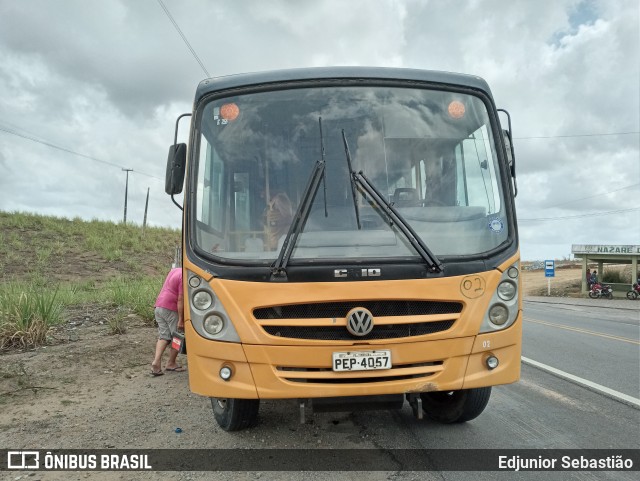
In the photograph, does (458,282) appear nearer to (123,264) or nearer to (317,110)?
(317,110)

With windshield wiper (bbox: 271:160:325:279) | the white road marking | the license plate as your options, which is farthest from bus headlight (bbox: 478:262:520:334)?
the white road marking

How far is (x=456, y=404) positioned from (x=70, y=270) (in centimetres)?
2159

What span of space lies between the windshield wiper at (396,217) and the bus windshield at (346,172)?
0.03 m

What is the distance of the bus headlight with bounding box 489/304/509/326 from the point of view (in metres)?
3.64

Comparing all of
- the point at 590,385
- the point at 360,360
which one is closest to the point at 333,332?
the point at 360,360

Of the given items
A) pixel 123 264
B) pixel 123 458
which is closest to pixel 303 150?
pixel 123 458

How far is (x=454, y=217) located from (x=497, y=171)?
588 mm

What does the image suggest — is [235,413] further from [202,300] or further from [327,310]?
[327,310]

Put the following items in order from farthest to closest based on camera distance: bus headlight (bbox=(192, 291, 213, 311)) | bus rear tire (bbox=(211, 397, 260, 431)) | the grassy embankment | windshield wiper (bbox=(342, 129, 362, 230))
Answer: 1. the grassy embankment
2. bus rear tire (bbox=(211, 397, 260, 431))
3. windshield wiper (bbox=(342, 129, 362, 230))
4. bus headlight (bbox=(192, 291, 213, 311))

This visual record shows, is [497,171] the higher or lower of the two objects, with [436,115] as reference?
lower

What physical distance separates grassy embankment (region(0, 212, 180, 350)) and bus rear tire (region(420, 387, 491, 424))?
5.84m

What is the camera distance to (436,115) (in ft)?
13.9

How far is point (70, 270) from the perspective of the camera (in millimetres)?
22359

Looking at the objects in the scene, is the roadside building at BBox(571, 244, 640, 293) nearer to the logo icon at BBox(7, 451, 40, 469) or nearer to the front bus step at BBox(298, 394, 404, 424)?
the front bus step at BBox(298, 394, 404, 424)
